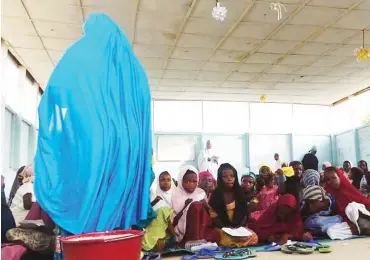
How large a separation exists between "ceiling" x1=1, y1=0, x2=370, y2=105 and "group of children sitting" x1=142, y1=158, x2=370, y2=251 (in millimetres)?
2387

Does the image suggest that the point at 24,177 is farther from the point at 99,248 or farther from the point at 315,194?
the point at 315,194

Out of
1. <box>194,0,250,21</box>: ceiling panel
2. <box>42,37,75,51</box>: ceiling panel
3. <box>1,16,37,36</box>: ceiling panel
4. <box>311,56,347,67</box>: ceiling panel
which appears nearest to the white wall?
<box>1,16,37,36</box>: ceiling panel

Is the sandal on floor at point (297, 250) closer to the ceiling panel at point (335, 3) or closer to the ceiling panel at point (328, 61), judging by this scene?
the ceiling panel at point (335, 3)

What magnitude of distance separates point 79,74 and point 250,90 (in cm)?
743

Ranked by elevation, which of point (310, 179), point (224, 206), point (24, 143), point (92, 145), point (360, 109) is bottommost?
point (224, 206)

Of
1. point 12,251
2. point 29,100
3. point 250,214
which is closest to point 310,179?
point 250,214

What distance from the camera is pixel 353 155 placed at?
32.4 feet

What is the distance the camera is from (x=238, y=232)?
2.88 meters

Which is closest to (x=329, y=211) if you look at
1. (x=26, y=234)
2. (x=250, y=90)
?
(x=26, y=234)

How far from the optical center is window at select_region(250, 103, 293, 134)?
34.3 ft

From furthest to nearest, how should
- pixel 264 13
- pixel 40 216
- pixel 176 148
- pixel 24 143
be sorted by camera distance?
1. pixel 176 148
2. pixel 24 143
3. pixel 264 13
4. pixel 40 216

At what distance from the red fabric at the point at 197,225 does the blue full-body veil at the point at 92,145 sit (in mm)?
1109

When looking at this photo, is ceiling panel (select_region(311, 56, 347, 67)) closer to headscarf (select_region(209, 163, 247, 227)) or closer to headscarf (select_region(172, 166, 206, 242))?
headscarf (select_region(209, 163, 247, 227))

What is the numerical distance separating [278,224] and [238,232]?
426 millimetres
